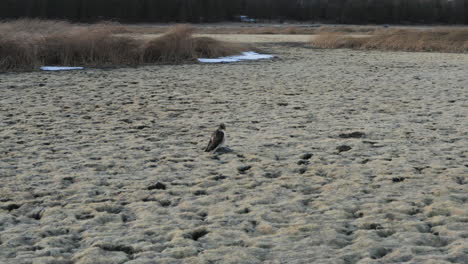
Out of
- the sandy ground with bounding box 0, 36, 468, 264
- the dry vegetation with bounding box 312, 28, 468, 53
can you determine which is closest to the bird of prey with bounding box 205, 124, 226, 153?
the sandy ground with bounding box 0, 36, 468, 264

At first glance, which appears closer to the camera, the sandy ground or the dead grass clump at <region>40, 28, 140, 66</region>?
the sandy ground

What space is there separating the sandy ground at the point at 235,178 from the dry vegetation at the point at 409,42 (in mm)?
15804

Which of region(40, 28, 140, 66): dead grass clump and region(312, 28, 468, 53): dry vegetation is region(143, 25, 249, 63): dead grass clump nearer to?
region(40, 28, 140, 66): dead grass clump

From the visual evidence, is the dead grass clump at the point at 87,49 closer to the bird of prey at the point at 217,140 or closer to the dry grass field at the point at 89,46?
the dry grass field at the point at 89,46

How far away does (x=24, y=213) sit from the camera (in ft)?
15.0

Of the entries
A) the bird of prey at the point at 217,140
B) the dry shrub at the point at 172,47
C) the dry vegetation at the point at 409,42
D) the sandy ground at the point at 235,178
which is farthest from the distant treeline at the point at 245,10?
the bird of prey at the point at 217,140

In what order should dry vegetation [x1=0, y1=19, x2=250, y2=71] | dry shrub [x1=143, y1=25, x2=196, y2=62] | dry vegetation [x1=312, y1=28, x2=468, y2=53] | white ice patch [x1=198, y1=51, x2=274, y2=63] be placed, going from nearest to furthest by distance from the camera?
1. dry vegetation [x1=0, y1=19, x2=250, y2=71]
2. dry shrub [x1=143, y1=25, x2=196, y2=62]
3. white ice patch [x1=198, y1=51, x2=274, y2=63]
4. dry vegetation [x1=312, y1=28, x2=468, y2=53]

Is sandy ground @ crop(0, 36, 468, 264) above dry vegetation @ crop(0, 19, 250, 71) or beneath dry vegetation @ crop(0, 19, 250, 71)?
beneath

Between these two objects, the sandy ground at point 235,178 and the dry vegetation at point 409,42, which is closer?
the sandy ground at point 235,178

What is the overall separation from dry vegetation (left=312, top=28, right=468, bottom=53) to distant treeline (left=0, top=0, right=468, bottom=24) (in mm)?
47360

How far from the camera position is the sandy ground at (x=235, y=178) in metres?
3.89

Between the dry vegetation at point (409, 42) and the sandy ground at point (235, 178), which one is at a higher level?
the dry vegetation at point (409, 42)

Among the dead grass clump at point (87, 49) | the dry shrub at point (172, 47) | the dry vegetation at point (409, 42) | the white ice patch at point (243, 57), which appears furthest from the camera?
the dry vegetation at point (409, 42)

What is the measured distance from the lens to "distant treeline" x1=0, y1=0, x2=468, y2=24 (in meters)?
72.4
